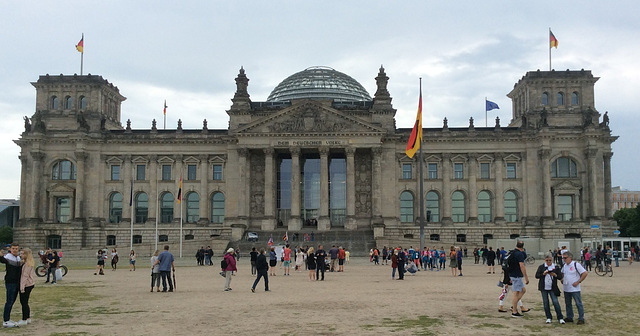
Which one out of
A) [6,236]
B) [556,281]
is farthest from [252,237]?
[6,236]

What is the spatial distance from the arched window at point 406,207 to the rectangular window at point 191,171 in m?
27.2

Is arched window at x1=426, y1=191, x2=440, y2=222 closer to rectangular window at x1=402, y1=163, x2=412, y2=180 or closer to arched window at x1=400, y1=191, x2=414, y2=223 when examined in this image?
arched window at x1=400, y1=191, x2=414, y2=223

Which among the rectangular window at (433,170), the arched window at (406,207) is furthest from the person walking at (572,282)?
the rectangular window at (433,170)

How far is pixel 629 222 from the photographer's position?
370 feet

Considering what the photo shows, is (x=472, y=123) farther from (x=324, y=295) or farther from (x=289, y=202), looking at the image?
(x=324, y=295)

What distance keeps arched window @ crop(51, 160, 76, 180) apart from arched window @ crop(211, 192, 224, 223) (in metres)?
18.5

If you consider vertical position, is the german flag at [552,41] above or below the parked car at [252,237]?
above

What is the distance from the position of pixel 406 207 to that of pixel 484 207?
32.9 ft

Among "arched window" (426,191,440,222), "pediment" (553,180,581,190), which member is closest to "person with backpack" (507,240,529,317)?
"arched window" (426,191,440,222)

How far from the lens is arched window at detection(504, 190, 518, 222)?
84938 mm

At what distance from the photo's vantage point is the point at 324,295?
27484 millimetres

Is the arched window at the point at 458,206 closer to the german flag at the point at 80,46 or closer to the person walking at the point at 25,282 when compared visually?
the german flag at the point at 80,46

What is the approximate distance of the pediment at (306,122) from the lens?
81.6 meters

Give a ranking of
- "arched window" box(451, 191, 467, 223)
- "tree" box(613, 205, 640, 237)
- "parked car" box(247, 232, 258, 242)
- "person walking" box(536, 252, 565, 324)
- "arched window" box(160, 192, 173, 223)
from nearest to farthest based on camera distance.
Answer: "person walking" box(536, 252, 565, 324) < "parked car" box(247, 232, 258, 242) < "arched window" box(451, 191, 467, 223) < "arched window" box(160, 192, 173, 223) < "tree" box(613, 205, 640, 237)
